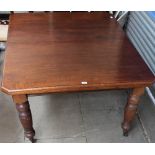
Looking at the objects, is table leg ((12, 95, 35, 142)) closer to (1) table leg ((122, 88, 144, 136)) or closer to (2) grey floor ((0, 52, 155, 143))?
(2) grey floor ((0, 52, 155, 143))

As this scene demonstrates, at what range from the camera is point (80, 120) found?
5.12 feet

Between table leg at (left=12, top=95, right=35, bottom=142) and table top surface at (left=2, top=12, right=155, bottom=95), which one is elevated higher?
table top surface at (left=2, top=12, right=155, bottom=95)

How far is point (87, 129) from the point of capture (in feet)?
4.93

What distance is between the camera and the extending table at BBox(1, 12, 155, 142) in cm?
108

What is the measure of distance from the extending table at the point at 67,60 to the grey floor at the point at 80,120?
0.42 ft

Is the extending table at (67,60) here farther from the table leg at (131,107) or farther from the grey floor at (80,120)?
the grey floor at (80,120)

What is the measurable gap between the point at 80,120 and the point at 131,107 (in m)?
0.42

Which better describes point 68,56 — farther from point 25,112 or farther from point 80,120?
point 80,120

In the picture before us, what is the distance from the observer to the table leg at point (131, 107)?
1.21 meters

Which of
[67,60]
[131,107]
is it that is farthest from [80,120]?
[67,60]

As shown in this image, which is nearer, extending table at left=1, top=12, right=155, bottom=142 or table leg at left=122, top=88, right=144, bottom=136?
extending table at left=1, top=12, right=155, bottom=142

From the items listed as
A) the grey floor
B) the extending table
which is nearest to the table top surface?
the extending table
